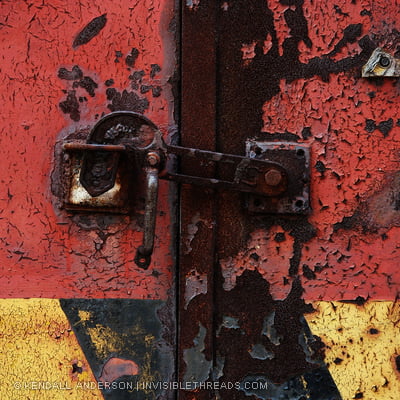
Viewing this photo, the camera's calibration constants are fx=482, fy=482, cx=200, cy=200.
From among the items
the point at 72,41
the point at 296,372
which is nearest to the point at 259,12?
the point at 72,41

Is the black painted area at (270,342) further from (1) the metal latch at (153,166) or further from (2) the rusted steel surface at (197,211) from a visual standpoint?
(1) the metal latch at (153,166)

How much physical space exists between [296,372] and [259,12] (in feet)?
2.11

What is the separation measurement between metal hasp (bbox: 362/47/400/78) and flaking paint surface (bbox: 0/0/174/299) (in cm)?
A: 36

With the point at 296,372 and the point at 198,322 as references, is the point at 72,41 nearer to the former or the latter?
the point at 198,322

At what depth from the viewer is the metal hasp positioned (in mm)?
839

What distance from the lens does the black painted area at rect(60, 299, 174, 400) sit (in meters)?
0.88

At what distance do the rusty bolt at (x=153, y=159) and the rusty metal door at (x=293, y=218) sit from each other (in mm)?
73

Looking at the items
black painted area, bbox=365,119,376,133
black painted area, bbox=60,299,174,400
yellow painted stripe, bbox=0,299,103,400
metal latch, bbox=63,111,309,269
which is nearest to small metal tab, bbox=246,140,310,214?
metal latch, bbox=63,111,309,269

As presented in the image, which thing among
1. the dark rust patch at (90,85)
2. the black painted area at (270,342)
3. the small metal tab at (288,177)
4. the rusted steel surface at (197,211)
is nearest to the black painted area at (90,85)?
the dark rust patch at (90,85)

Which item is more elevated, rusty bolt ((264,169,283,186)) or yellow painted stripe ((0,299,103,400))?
rusty bolt ((264,169,283,186))

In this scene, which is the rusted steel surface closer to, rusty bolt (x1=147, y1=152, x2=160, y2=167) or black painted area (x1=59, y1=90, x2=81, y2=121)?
rusty bolt (x1=147, y1=152, x2=160, y2=167)

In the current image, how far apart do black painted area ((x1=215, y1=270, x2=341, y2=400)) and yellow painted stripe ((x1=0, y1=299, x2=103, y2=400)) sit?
264 mm

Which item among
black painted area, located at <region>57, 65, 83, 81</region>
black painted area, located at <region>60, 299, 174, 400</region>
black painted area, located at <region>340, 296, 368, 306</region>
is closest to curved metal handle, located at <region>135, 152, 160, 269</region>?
black painted area, located at <region>60, 299, 174, 400</region>

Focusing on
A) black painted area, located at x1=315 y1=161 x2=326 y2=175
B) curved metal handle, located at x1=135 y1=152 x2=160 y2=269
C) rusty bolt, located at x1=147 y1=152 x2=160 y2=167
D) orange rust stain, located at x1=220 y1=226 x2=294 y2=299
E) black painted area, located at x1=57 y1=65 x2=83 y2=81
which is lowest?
orange rust stain, located at x1=220 y1=226 x2=294 y2=299
